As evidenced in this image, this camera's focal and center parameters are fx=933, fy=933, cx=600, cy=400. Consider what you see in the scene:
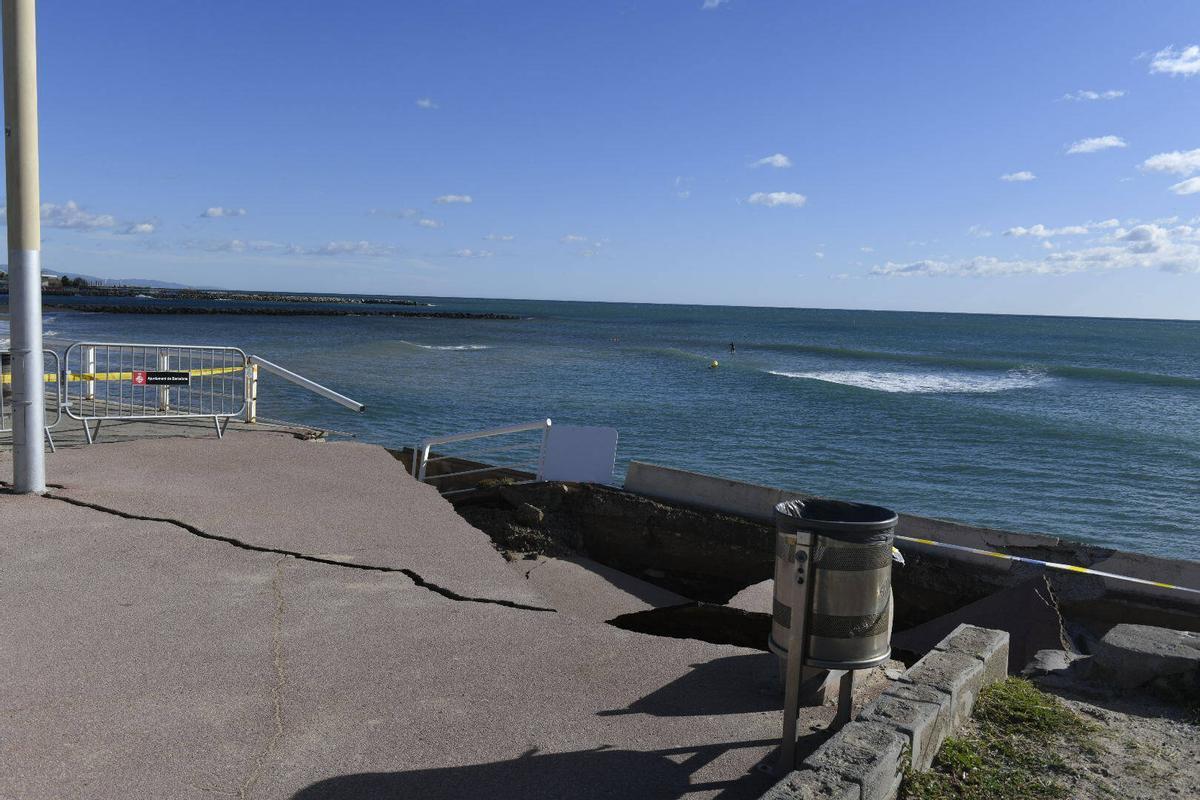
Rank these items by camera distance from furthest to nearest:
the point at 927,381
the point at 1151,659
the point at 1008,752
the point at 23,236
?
the point at 927,381 → the point at 23,236 → the point at 1151,659 → the point at 1008,752

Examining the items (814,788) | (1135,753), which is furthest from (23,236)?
(1135,753)

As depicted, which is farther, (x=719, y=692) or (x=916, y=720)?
(x=719, y=692)

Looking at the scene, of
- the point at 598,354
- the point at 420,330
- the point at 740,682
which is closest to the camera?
the point at 740,682

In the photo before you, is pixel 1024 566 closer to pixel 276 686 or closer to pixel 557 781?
pixel 557 781

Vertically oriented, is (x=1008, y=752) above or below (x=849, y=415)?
above

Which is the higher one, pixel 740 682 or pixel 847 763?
pixel 847 763

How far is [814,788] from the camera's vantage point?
3.28 meters

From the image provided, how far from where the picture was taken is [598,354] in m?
65.1

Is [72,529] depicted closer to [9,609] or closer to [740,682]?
[9,609]

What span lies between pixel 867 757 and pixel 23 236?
7370 millimetres

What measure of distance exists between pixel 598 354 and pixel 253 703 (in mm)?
60928

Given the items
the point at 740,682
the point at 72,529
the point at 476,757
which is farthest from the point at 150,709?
the point at 72,529

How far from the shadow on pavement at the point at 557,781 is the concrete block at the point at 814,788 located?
21.7 inches

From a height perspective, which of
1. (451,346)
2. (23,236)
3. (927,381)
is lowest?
(451,346)
